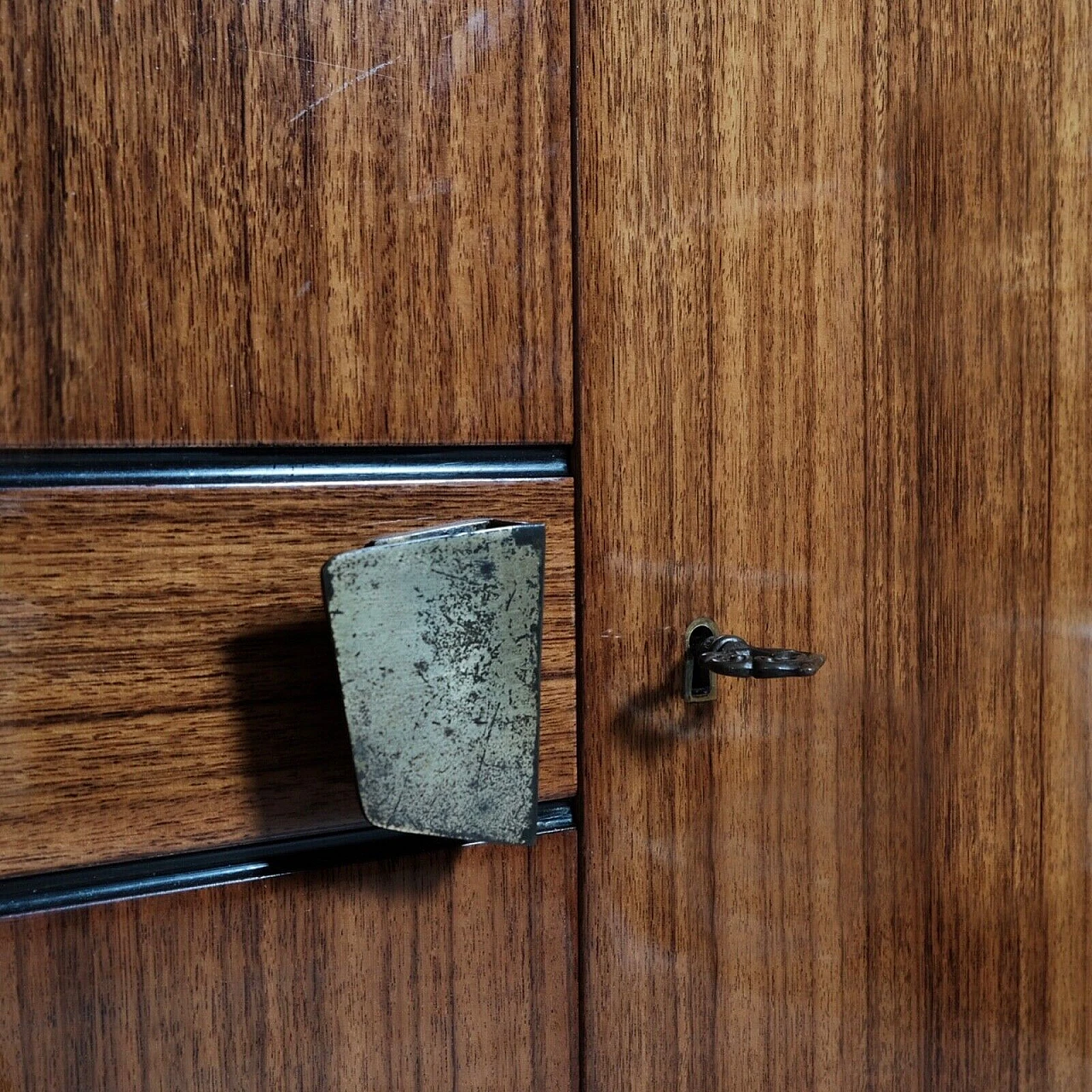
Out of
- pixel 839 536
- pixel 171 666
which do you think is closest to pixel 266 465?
pixel 171 666

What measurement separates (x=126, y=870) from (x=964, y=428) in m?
0.31

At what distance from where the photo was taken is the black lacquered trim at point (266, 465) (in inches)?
9.8

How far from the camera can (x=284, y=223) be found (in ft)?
0.88

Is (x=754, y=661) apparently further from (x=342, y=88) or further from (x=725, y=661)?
(x=342, y=88)

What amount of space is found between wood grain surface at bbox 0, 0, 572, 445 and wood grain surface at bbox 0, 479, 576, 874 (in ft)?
0.07

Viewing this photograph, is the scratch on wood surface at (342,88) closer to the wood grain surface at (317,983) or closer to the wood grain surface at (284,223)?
the wood grain surface at (284,223)

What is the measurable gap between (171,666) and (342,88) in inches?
6.3

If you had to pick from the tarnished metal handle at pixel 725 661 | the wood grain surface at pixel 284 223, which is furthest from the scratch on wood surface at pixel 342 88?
the tarnished metal handle at pixel 725 661

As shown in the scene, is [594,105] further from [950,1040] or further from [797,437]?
[950,1040]

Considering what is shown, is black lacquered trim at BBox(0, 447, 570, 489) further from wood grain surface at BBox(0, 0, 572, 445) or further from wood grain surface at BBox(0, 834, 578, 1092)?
wood grain surface at BBox(0, 834, 578, 1092)

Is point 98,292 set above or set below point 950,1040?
above

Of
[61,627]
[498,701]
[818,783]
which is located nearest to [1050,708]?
[818,783]

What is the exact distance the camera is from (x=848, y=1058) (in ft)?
1.17

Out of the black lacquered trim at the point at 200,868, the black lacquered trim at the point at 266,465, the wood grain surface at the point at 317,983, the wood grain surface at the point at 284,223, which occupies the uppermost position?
the wood grain surface at the point at 284,223
